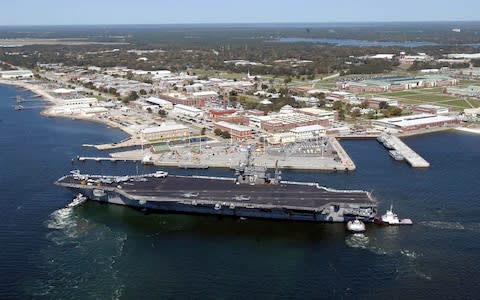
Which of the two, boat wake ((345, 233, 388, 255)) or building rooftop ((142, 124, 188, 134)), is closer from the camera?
boat wake ((345, 233, 388, 255))

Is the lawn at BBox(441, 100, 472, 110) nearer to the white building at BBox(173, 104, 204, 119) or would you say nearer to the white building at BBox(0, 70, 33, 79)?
the white building at BBox(173, 104, 204, 119)

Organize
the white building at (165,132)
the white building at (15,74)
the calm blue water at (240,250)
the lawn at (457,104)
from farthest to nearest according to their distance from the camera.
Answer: the white building at (15,74) → the lawn at (457,104) → the white building at (165,132) → the calm blue water at (240,250)

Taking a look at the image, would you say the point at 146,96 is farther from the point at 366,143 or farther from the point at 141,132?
the point at 366,143

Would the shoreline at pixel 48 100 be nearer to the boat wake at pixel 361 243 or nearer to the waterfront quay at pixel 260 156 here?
the waterfront quay at pixel 260 156

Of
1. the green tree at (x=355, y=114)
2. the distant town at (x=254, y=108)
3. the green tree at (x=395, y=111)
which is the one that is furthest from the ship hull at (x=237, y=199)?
the green tree at (x=395, y=111)

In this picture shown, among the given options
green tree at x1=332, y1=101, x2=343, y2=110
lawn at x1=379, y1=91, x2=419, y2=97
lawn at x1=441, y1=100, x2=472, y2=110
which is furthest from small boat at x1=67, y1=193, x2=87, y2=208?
lawn at x1=379, y1=91, x2=419, y2=97
